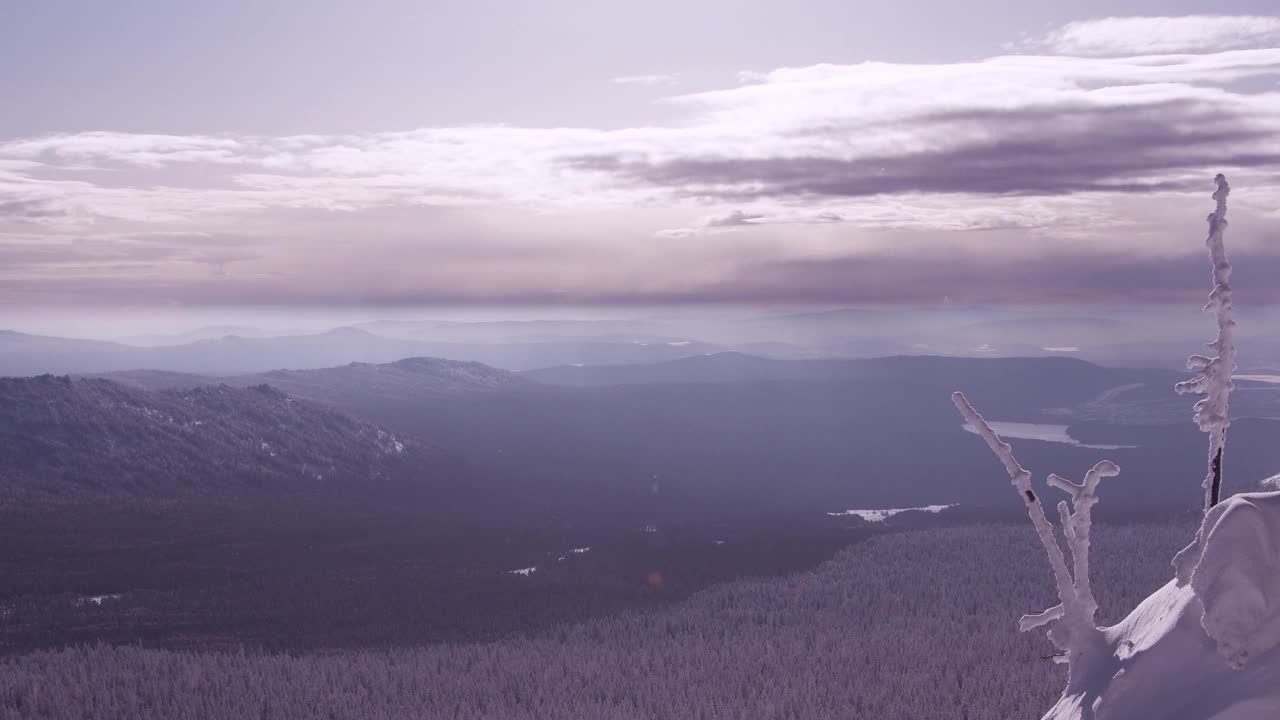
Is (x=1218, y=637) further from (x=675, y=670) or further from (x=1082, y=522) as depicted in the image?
(x=675, y=670)

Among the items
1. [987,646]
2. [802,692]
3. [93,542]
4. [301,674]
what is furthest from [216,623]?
[987,646]

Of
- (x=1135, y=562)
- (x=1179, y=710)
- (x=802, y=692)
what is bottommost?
(x=1135, y=562)

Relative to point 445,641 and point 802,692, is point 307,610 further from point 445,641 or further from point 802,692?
point 802,692

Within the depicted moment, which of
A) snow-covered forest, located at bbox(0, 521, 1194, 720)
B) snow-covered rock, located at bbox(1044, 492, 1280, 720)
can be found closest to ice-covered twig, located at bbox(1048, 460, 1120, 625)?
snow-covered rock, located at bbox(1044, 492, 1280, 720)

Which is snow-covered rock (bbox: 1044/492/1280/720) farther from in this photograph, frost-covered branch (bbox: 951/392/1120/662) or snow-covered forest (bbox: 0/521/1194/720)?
snow-covered forest (bbox: 0/521/1194/720)

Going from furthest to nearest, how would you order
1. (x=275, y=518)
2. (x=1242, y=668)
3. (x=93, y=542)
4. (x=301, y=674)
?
(x=275, y=518) < (x=93, y=542) < (x=301, y=674) < (x=1242, y=668)

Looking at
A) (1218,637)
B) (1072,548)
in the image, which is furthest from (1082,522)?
(1218,637)
